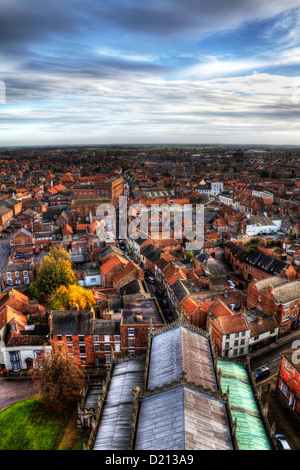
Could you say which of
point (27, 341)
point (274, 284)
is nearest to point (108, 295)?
point (27, 341)

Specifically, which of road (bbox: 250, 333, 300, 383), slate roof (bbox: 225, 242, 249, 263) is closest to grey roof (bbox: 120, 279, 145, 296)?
road (bbox: 250, 333, 300, 383)

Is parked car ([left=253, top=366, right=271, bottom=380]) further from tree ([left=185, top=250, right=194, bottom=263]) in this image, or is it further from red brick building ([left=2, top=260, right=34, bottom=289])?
red brick building ([left=2, top=260, right=34, bottom=289])

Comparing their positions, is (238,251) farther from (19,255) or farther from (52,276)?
(19,255)

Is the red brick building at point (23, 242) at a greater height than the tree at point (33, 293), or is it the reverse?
the red brick building at point (23, 242)

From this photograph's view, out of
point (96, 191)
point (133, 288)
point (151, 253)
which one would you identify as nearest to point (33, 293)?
point (133, 288)

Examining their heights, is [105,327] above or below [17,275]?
above

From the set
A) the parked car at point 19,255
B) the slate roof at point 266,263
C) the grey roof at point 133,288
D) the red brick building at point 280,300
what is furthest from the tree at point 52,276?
the slate roof at point 266,263

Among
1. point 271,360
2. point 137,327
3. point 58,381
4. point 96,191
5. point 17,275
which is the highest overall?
point 96,191

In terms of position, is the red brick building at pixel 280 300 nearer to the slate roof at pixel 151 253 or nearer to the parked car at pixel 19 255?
the slate roof at pixel 151 253
